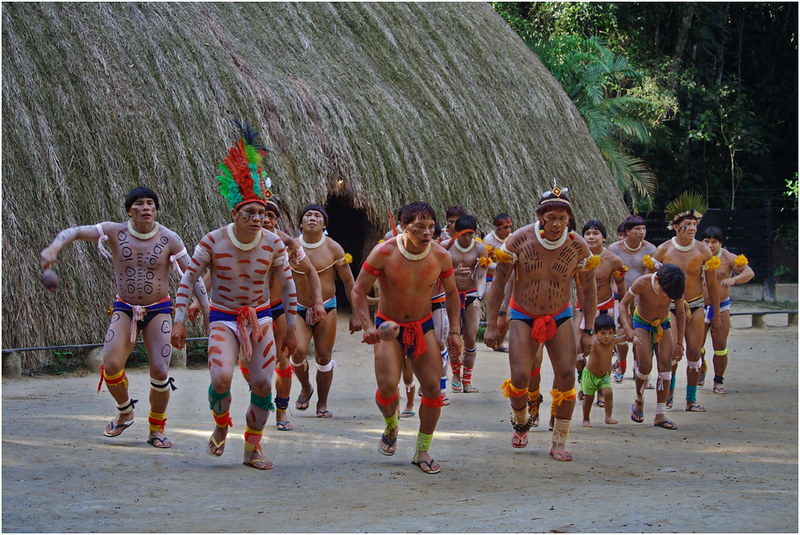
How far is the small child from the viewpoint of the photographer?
322 inches

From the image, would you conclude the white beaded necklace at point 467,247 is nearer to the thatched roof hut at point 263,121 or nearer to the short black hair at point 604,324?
the short black hair at point 604,324

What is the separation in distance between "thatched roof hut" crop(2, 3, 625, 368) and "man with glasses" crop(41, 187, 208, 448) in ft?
12.0

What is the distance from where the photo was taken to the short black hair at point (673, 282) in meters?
8.09

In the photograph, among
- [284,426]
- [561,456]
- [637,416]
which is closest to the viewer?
[561,456]

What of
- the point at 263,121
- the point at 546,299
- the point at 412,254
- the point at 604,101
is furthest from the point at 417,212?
the point at 604,101

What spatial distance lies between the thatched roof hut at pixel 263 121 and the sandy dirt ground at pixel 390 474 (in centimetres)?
224

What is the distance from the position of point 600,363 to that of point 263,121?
6350 millimetres

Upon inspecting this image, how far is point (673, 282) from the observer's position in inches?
318

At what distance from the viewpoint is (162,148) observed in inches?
464

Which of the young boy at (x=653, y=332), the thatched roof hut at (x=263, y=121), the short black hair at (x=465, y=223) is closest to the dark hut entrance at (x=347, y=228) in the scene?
the thatched roof hut at (x=263, y=121)

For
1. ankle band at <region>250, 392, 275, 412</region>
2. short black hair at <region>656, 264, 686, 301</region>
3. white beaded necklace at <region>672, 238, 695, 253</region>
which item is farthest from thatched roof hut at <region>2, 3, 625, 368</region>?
short black hair at <region>656, 264, 686, 301</region>

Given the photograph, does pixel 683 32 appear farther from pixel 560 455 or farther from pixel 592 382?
pixel 560 455

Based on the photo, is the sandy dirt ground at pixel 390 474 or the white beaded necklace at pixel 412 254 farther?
the white beaded necklace at pixel 412 254

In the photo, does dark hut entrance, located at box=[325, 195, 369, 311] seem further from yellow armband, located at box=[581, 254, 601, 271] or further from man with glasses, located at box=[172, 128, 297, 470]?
man with glasses, located at box=[172, 128, 297, 470]
